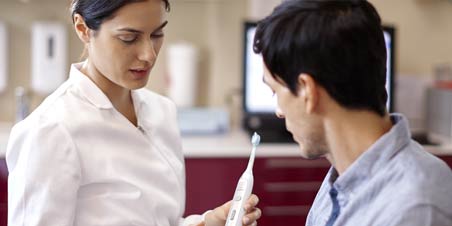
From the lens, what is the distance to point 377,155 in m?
1.02

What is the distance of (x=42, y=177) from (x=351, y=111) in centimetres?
62

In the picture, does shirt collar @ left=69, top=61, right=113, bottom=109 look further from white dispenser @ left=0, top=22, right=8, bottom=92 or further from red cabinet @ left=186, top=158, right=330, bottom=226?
white dispenser @ left=0, top=22, right=8, bottom=92

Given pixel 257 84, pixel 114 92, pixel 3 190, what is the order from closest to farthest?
pixel 114 92, pixel 3 190, pixel 257 84

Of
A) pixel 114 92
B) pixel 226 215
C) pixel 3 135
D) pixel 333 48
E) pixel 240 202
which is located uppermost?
pixel 333 48

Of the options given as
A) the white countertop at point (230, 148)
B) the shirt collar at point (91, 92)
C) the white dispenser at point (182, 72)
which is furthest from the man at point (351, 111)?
the white dispenser at point (182, 72)

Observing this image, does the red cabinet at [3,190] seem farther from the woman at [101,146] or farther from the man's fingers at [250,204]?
the man's fingers at [250,204]

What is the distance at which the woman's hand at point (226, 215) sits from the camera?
126cm

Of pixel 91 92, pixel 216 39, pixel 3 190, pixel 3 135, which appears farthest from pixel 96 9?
pixel 216 39

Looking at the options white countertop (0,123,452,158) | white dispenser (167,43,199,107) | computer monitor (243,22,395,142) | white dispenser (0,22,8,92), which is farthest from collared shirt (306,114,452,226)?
white dispenser (0,22,8,92)

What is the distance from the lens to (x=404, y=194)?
958mm

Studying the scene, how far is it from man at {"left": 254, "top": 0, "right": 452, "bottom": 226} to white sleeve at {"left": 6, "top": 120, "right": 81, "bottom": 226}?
460 mm

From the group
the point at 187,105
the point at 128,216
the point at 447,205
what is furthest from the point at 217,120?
the point at 447,205

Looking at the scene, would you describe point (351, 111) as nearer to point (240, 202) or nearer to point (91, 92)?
point (240, 202)

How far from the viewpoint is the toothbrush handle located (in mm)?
1202
